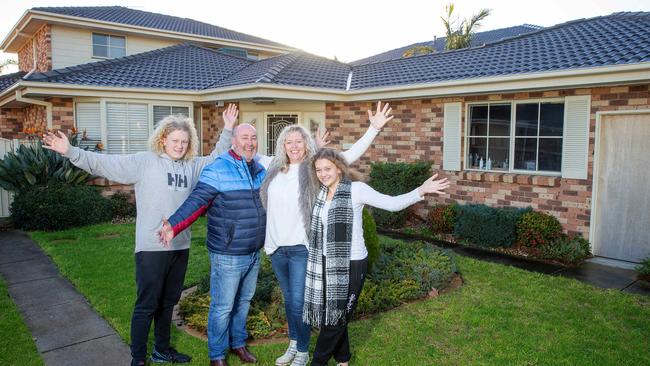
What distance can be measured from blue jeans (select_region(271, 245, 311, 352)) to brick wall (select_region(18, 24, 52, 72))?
47.9 ft

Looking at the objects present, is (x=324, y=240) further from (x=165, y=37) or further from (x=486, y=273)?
(x=165, y=37)

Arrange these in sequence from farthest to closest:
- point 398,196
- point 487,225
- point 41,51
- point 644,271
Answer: point 41,51, point 487,225, point 644,271, point 398,196

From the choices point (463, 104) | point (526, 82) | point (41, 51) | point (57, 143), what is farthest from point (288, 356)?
point (41, 51)

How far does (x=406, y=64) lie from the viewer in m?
12.2

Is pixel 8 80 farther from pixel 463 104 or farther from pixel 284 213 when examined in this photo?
pixel 284 213

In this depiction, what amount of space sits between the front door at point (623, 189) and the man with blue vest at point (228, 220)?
6.20 meters

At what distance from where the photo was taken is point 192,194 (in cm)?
347

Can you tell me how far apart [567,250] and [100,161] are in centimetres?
663

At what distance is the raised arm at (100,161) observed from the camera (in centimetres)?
331

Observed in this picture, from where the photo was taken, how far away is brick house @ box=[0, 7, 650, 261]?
7.40 meters

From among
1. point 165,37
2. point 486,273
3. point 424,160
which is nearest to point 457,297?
point 486,273

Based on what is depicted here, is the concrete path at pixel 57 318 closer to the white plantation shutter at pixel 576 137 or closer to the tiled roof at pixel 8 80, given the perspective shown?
the white plantation shutter at pixel 576 137

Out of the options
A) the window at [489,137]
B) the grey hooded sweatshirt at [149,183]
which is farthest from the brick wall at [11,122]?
the grey hooded sweatshirt at [149,183]

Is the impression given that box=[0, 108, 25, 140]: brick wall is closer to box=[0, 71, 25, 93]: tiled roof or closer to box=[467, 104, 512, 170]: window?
box=[0, 71, 25, 93]: tiled roof
